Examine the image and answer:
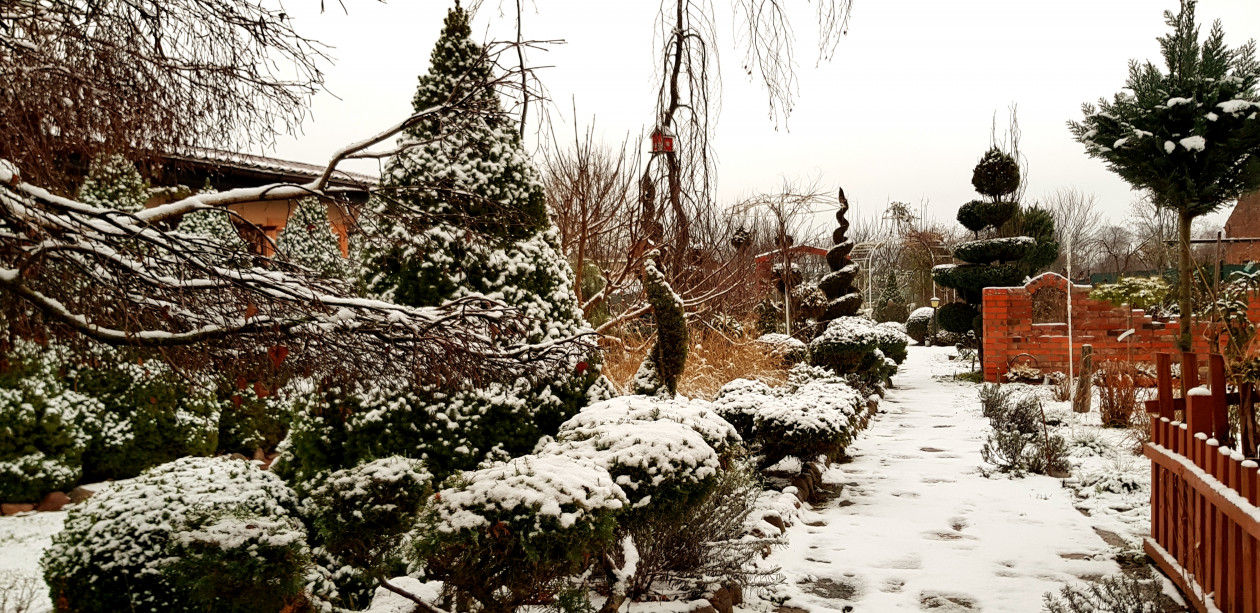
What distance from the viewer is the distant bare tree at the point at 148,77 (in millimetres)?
2498

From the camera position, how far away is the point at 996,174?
14375 millimetres

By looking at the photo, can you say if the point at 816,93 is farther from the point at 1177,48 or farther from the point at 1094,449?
the point at 1177,48

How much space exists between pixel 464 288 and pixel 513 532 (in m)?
1.91

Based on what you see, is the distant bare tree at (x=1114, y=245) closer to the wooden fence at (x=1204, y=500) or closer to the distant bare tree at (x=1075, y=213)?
the distant bare tree at (x=1075, y=213)

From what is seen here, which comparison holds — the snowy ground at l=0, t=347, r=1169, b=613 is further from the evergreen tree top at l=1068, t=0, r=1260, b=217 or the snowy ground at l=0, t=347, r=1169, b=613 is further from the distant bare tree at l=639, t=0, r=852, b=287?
the evergreen tree top at l=1068, t=0, r=1260, b=217

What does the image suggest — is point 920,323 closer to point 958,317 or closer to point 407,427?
point 958,317

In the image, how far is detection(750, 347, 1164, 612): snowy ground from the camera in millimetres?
3873

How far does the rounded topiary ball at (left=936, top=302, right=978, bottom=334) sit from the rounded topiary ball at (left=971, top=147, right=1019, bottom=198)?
2296mm

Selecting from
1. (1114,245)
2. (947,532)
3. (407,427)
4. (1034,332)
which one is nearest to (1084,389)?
(1034,332)

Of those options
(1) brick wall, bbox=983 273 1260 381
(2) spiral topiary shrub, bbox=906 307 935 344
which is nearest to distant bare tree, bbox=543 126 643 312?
(1) brick wall, bbox=983 273 1260 381

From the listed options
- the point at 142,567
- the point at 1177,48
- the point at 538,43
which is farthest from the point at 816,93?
the point at 1177,48

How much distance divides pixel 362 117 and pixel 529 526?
4921 mm

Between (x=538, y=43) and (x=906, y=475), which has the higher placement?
(x=538, y=43)

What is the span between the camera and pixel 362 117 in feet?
21.1
